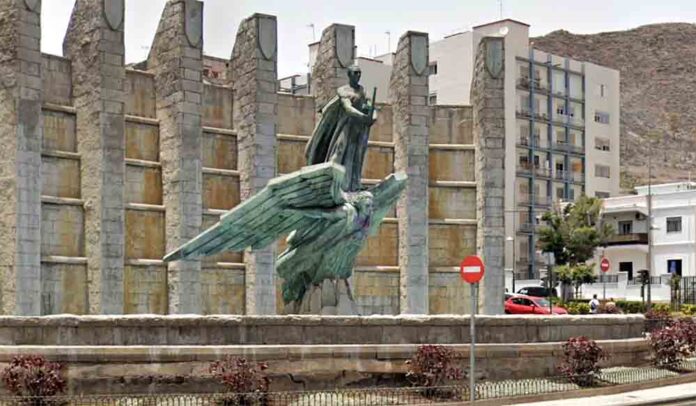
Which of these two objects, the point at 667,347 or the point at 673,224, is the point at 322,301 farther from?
the point at 673,224

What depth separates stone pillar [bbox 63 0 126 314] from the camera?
111ft

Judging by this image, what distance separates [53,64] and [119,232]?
5715mm

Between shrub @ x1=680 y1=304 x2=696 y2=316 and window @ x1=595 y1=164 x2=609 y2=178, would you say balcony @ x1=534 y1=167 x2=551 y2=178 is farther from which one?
shrub @ x1=680 y1=304 x2=696 y2=316

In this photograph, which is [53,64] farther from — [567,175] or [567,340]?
[567,175]

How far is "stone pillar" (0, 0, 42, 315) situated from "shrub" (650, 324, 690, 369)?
17.3 m

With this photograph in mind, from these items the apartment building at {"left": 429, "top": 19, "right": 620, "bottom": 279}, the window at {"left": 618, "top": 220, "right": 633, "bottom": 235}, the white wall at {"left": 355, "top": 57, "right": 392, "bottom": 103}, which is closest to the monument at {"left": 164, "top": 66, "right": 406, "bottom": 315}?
the white wall at {"left": 355, "top": 57, "right": 392, "bottom": 103}

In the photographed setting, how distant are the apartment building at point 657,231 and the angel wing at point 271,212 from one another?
4919 cm

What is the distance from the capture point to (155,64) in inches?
1481

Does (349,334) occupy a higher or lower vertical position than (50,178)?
lower

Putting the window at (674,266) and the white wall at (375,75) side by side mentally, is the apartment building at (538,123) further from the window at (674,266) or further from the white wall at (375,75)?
the window at (674,266)

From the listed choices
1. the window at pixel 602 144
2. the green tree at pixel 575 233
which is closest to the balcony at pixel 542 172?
the window at pixel 602 144

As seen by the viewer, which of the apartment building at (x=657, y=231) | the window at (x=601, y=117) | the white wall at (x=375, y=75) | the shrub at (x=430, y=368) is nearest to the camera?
the shrub at (x=430, y=368)

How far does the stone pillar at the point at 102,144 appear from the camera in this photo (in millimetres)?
33844

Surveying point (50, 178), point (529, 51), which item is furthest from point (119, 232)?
point (529, 51)
